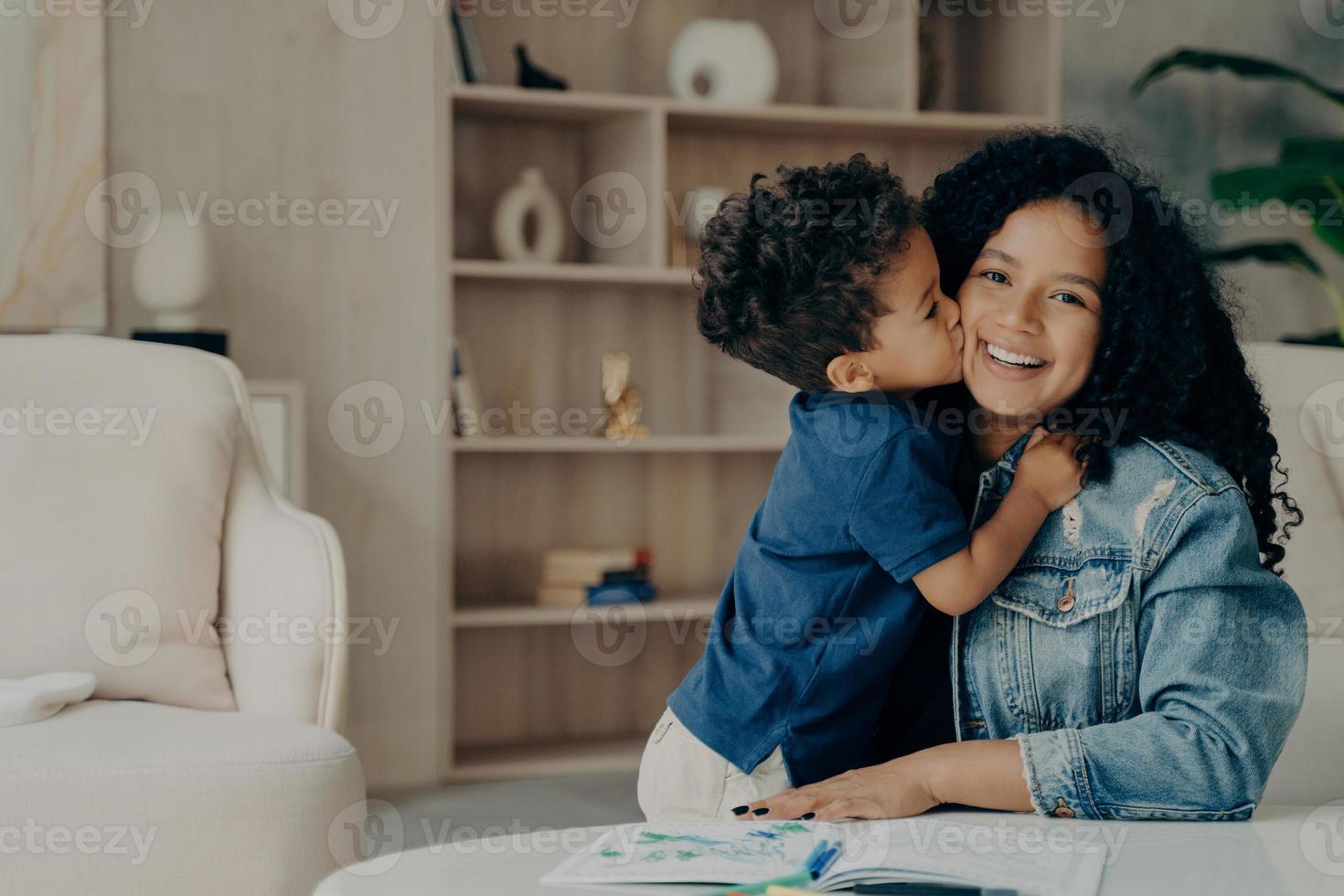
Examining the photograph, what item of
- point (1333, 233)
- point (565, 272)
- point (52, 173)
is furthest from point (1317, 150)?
point (52, 173)

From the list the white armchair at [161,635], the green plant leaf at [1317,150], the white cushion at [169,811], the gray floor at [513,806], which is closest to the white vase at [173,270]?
the white armchair at [161,635]

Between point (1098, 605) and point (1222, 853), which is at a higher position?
point (1098, 605)

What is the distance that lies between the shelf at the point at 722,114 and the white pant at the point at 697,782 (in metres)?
2.17

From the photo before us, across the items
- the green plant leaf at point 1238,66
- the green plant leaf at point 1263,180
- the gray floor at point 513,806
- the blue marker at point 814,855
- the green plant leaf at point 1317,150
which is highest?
the green plant leaf at point 1238,66

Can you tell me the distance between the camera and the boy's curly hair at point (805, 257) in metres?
1.23

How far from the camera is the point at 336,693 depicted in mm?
1722

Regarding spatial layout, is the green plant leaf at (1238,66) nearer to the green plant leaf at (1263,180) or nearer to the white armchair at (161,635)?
the green plant leaf at (1263,180)

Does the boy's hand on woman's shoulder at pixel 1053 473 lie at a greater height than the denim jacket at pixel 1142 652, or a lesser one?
greater

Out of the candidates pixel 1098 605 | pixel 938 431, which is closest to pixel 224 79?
pixel 938 431

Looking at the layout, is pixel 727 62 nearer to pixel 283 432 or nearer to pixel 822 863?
pixel 283 432

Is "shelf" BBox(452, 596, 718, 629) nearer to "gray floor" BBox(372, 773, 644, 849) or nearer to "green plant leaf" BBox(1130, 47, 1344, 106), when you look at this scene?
"gray floor" BBox(372, 773, 644, 849)

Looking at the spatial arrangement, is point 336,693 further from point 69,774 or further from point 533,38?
point 533,38

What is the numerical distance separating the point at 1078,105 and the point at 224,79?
2161 millimetres

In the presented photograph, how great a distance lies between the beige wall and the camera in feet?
10.2
